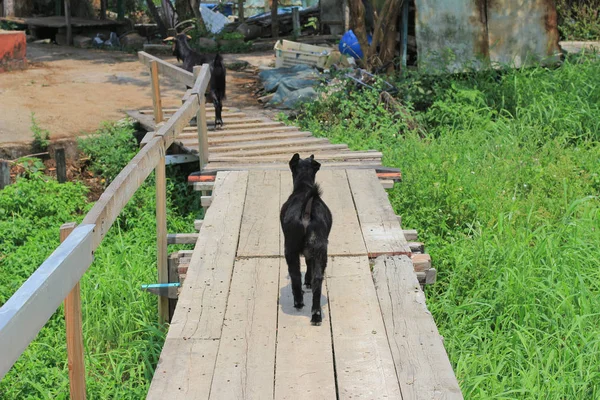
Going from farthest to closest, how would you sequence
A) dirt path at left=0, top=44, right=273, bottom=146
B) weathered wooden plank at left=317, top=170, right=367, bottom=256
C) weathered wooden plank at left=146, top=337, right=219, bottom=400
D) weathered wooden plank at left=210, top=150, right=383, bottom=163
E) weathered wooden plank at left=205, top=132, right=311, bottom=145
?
dirt path at left=0, top=44, right=273, bottom=146 → weathered wooden plank at left=205, top=132, right=311, bottom=145 → weathered wooden plank at left=210, top=150, right=383, bottom=163 → weathered wooden plank at left=317, top=170, right=367, bottom=256 → weathered wooden plank at left=146, top=337, right=219, bottom=400

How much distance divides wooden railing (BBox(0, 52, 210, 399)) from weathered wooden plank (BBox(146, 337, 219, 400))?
378mm

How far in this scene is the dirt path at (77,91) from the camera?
1165 cm

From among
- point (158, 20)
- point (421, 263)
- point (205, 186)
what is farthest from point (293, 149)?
point (158, 20)

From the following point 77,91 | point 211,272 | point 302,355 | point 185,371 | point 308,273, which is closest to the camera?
point 185,371

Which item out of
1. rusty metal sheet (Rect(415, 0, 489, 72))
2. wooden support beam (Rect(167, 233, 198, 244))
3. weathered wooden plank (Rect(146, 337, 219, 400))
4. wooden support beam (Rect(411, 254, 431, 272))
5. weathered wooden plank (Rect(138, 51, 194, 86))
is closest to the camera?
weathered wooden plank (Rect(146, 337, 219, 400))

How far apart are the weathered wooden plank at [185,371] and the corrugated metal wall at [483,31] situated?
9.09 m

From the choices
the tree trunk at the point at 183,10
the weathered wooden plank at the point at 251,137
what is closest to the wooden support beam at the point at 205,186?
the weathered wooden plank at the point at 251,137

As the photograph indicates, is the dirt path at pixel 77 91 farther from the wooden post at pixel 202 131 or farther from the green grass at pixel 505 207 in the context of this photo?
the wooden post at pixel 202 131

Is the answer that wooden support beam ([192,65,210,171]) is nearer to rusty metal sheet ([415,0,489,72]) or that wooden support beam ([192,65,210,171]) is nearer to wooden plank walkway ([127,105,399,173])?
wooden plank walkway ([127,105,399,173])

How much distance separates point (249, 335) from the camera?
13.5ft

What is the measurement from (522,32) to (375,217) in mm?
7603

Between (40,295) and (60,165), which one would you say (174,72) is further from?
(40,295)

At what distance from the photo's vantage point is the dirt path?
1165 cm

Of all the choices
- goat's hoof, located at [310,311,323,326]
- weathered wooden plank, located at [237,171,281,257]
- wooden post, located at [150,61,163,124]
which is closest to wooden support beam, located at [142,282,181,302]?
weathered wooden plank, located at [237,171,281,257]
